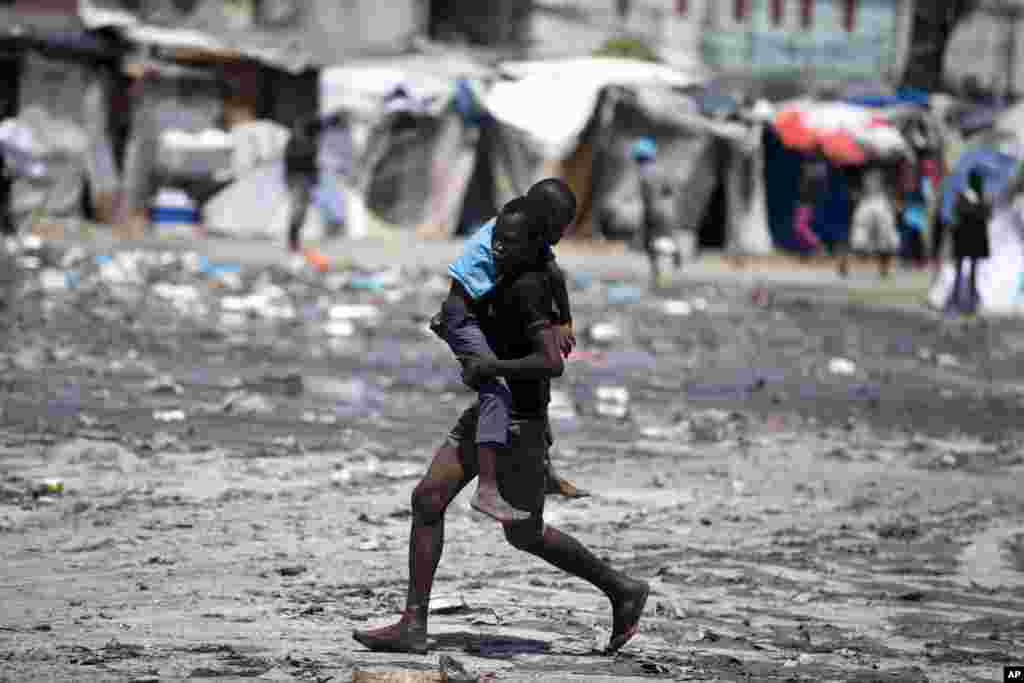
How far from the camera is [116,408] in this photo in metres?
11.5

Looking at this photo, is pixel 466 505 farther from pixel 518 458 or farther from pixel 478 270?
pixel 478 270

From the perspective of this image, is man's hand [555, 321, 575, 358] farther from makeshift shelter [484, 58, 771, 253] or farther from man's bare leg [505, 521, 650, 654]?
makeshift shelter [484, 58, 771, 253]

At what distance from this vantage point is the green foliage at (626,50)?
37.0 metres

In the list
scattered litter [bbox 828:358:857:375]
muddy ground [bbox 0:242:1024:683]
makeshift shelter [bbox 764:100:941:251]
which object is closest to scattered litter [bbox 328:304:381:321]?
muddy ground [bbox 0:242:1024:683]

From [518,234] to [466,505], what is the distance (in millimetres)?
3639

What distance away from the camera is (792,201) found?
1254 inches

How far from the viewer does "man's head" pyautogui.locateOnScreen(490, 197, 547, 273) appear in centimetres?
566

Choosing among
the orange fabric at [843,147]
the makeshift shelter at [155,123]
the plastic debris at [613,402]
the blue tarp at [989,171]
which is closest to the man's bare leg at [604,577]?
the plastic debris at [613,402]

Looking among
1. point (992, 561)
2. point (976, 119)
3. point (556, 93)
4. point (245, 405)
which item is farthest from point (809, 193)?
point (992, 561)

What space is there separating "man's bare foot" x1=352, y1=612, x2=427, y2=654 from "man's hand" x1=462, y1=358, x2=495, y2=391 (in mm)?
762

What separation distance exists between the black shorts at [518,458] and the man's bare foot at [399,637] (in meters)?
0.48

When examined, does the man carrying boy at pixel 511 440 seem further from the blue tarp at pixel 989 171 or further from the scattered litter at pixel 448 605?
the blue tarp at pixel 989 171

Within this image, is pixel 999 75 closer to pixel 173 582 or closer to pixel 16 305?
pixel 16 305

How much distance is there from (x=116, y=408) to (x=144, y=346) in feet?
11.2
